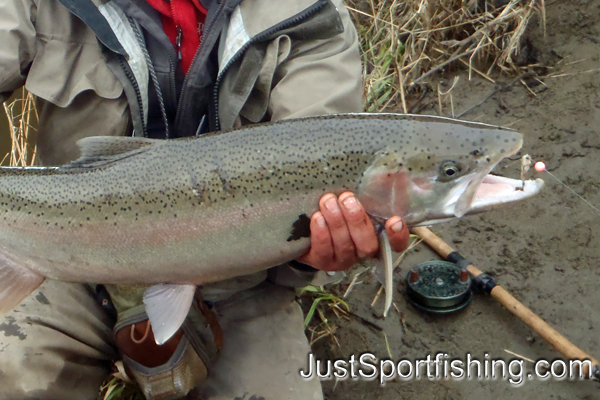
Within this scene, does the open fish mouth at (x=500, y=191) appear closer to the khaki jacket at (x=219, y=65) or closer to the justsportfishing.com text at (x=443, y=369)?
the khaki jacket at (x=219, y=65)

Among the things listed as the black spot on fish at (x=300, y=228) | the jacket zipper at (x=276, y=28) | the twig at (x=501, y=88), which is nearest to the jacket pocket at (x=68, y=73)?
the jacket zipper at (x=276, y=28)

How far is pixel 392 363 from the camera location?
2.61m

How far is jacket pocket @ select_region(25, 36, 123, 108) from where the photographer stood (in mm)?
2145

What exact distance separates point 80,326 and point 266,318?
0.73 metres

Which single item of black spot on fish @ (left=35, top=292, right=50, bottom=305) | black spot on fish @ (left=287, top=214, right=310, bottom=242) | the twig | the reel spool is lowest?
the reel spool

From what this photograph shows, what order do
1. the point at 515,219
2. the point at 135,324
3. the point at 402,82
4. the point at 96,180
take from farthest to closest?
the point at 402,82
the point at 515,219
the point at 135,324
the point at 96,180

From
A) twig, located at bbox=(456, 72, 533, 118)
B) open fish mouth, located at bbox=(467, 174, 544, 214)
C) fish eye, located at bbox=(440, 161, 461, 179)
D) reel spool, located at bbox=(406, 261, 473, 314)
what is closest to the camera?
open fish mouth, located at bbox=(467, 174, 544, 214)

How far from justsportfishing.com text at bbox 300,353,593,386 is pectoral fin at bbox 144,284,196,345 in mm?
732

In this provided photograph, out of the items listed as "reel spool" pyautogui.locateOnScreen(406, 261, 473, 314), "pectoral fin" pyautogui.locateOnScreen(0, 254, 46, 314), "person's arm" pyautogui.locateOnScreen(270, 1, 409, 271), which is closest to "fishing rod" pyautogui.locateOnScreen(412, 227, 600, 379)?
"reel spool" pyautogui.locateOnScreen(406, 261, 473, 314)

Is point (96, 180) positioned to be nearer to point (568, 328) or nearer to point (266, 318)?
point (266, 318)

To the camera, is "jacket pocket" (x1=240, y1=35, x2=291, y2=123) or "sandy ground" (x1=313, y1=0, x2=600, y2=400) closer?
"jacket pocket" (x1=240, y1=35, x2=291, y2=123)

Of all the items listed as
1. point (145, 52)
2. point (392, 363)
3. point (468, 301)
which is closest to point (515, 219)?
point (468, 301)

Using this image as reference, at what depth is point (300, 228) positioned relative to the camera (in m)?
Result: 1.78

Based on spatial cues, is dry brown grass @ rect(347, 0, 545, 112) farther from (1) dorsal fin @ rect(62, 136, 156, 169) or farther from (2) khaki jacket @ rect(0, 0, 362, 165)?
(1) dorsal fin @ rect(62, 136, 156, 169)
